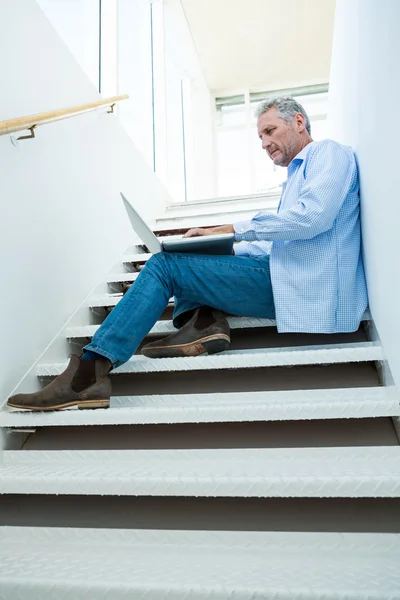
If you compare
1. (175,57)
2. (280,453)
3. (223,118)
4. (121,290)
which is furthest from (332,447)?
(223,118)

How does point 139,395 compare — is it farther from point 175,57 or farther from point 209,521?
point 175,57

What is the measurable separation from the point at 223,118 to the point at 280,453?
6.66 metres

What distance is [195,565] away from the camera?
0.89 m

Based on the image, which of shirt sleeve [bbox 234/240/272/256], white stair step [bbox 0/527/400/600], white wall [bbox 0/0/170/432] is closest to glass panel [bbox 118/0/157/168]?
white wall [bbox 0/0/170/432]

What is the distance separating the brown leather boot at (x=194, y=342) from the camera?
4.99ft

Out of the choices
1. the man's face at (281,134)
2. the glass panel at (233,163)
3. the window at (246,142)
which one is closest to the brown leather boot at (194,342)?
the man's face at (281,134)

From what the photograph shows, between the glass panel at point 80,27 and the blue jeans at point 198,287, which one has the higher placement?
the glass panel at point 80,27

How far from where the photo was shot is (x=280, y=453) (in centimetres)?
115

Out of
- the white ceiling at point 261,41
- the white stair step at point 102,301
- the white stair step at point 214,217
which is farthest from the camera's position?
the white ceiling at point 261,41

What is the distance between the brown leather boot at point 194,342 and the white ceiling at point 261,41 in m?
4.95

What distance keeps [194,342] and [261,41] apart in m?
5.54

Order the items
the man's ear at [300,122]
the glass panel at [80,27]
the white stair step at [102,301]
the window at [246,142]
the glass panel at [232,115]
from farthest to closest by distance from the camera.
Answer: the glass panel at [232,115] → the window at [246,142] → the glass panel at [80,27] → the white stair step at [102,301] → the man's ear at [300,122]

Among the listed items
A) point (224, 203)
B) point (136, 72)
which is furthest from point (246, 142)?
point (224, 203)

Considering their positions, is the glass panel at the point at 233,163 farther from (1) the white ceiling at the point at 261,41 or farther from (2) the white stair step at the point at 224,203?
(2) the white stair step at the point at 224,203
